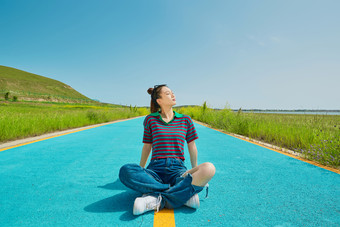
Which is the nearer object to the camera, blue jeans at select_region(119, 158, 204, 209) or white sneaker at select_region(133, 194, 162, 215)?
white sneaker at select_region(133, 194, 162, 215)

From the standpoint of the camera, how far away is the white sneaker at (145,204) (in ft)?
8.23

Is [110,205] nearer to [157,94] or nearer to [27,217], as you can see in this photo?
[27,217]

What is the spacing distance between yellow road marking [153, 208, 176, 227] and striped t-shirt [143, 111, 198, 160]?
672 mm

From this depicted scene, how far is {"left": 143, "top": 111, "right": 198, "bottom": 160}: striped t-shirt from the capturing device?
3043 millimetres

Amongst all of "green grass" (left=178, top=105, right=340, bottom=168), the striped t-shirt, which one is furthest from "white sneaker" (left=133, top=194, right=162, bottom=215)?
"green grass" (left=178, top=105, right=340, bottom=168)

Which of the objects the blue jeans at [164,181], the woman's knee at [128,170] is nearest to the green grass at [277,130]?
the blue jeans at [164,181]

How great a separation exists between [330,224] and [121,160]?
4231 millimetres

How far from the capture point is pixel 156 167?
2.98m

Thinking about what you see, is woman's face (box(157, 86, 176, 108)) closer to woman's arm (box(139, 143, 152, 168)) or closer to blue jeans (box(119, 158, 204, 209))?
woman's arm (box(139, 143, 152, 168))

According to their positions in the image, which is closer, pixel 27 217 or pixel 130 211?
pixel 27 217

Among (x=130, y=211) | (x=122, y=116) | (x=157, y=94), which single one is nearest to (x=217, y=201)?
(x=130, y=211)

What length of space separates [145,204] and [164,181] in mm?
477

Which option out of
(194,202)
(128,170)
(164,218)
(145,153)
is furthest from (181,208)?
(145,153)

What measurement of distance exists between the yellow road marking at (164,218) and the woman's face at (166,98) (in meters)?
1.35
